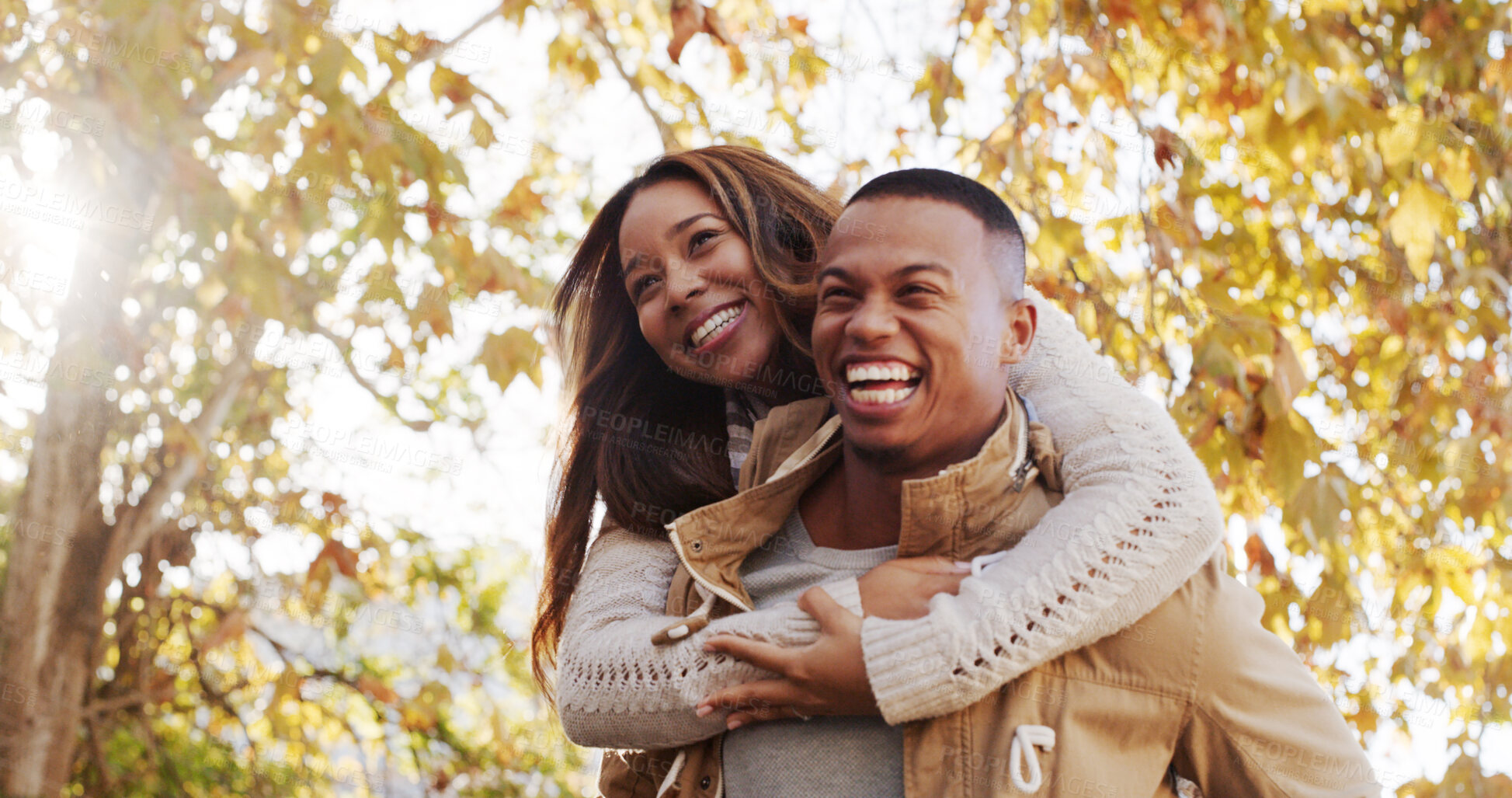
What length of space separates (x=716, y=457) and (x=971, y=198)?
0.73m

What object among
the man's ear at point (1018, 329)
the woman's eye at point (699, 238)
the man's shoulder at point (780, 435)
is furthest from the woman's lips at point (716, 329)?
the man's ear at point (1018, 329)

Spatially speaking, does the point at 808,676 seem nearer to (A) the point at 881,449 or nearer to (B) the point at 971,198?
(A) the point at 881,449

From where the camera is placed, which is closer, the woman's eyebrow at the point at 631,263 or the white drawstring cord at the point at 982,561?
the white drawstring cord at the point at 982,561

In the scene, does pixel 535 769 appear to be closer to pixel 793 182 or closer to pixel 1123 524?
pixel 793 182

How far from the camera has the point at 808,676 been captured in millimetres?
1383

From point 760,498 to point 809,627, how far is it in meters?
0.27

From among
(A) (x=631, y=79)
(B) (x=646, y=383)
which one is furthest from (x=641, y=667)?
(A) (x=631, y=79)

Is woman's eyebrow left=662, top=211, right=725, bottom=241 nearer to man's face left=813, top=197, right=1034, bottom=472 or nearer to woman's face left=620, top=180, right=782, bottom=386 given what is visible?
woman's face left=620, top=180, right=782, bottom=386

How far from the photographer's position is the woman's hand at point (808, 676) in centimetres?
137

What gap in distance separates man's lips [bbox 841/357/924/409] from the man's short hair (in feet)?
0.70

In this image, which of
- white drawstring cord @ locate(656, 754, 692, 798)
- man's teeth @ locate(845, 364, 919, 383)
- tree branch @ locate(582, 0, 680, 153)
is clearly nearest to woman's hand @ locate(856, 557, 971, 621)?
man's teeth @ locate(845, 364, 919, 383)

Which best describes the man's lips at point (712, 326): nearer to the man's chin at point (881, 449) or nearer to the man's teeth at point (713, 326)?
the man's teeth at point (713, 326)

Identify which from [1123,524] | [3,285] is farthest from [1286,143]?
[3,285]

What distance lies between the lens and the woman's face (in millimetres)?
2039
